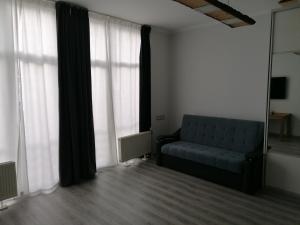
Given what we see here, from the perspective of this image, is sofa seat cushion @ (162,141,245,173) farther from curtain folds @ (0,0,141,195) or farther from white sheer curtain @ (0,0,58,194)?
white sheer curtain @ (0,0,58,194)

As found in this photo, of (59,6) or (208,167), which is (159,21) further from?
(208,167)

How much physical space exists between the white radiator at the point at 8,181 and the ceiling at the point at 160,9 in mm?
2501

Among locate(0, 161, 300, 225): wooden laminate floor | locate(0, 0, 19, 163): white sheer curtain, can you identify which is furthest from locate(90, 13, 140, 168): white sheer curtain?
locate(0, 0, 19, 163): white sheer curtain

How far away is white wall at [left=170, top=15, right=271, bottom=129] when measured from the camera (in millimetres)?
3958

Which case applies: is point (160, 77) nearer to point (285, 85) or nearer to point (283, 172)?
point (285, 85)

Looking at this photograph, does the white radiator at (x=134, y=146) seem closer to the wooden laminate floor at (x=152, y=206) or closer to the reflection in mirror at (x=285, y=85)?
the wooden laminate floor at (x=152, y=206)

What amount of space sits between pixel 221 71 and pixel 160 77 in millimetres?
1400

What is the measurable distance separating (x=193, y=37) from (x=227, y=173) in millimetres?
2917

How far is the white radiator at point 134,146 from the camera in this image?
4.33 meters

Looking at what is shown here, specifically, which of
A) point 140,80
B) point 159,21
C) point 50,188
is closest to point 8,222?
point 50,188

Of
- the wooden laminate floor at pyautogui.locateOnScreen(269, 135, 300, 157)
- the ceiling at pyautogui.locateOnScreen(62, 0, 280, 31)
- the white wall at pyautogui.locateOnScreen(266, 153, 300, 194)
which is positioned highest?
the ceiling at pyautogui.locateOnScreen(62, 0, 280, 31)

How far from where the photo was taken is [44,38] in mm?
3336

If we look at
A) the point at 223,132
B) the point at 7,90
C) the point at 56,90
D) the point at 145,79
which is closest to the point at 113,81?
the point at 145,79

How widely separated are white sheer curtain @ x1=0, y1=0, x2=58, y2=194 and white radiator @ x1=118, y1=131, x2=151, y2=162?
1226mm
